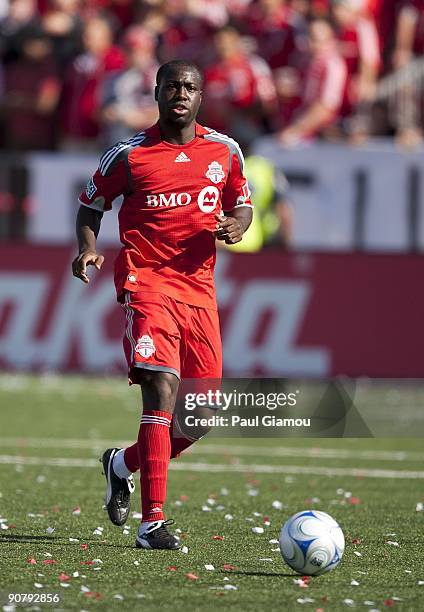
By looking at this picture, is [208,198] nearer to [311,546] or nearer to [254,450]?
[311,546]

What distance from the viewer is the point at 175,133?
273 inches

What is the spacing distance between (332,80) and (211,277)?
1007 centimetres

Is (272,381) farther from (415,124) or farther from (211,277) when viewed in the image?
(415,124)

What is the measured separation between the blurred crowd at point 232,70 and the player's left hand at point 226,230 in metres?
9.83

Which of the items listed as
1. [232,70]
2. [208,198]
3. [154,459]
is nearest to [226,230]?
[208,198]

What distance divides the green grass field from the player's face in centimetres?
206

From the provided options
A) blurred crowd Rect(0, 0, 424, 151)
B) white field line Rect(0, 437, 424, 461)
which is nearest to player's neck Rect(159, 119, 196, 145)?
white field line Rect(0, 437, 424, 461)

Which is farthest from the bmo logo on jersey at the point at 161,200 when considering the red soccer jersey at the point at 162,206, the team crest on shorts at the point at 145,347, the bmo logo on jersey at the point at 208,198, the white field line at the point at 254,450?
the white field line at the point at 254,450

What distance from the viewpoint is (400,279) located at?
15195 mm

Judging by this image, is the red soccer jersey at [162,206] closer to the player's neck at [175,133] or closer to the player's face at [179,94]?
the player's neck at [175,133]

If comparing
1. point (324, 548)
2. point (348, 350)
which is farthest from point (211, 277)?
point (348, 350)

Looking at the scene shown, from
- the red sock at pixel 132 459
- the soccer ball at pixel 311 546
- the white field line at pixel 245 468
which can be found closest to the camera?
the soccer ball at pixel 311 546

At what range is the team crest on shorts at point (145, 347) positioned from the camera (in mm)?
6668

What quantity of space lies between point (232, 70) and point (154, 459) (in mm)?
10649
